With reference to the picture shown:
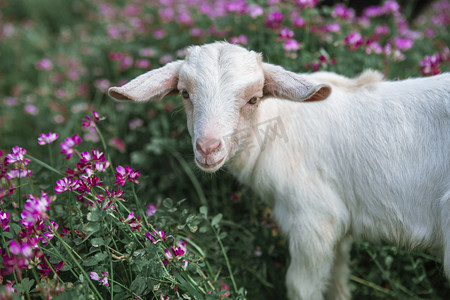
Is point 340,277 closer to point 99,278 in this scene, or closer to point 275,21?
point 99,278

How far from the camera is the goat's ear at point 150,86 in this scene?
2.19 m

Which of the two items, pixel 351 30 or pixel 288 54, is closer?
pixel 288 54

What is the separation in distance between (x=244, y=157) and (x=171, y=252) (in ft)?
2.71

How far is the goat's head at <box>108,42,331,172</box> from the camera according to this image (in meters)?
2.04

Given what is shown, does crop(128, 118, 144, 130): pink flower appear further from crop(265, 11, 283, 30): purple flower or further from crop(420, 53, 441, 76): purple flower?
crop(420, 53, 441, 76): purple flower

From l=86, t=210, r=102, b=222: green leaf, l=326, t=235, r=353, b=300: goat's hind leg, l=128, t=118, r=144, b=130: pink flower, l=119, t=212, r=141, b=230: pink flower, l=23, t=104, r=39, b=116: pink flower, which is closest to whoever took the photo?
l=86, t=210, r=102, b=222: green leaf

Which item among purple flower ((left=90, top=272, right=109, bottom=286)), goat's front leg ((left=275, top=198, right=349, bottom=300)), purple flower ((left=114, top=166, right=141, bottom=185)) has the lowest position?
goat's front leg ((left=275, top=198, right=349, bottom=300))

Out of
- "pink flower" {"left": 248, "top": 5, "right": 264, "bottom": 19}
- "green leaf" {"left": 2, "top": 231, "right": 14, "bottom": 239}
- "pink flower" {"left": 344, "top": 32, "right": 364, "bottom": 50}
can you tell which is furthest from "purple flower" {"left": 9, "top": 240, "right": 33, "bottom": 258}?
"pink flower" {"left": 344, "top": 32, "right": 364, "bottom": 50}

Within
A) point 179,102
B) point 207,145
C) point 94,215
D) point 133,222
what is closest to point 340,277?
point 207,145

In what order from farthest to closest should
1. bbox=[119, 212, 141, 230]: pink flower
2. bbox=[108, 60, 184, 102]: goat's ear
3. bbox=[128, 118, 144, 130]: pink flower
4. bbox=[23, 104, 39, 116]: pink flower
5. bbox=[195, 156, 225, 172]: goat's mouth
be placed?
bbox=[23, 104, 39, 116]: pink flower
bbox=[128, 118, 144, 130]: pink flower
bbox=[108, 60, 184, 102]: goat's ear
bbox=[195, 156, 225, 172]: goat's mouth
bbox=[119, 212, 141, 230]: pink flower

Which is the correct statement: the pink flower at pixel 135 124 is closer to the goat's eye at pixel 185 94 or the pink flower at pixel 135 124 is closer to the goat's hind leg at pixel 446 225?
the goat's eye at pixel 185 94

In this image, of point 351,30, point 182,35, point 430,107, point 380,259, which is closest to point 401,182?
point 430,107

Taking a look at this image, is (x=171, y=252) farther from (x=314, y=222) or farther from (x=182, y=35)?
(x=182, y=35)

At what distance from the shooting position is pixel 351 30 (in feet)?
12.1
